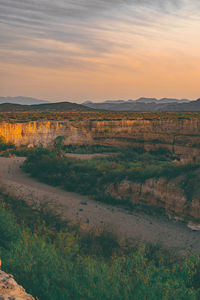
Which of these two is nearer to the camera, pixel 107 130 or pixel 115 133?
pixel 115 133

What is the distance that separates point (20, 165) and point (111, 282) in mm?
17460

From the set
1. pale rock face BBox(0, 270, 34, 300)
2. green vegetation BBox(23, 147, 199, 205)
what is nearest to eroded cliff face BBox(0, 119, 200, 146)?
green vegetation BBox(23, 147, 199, 205)

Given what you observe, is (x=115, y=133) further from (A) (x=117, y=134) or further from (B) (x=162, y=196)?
(B) (x=162, y=196)

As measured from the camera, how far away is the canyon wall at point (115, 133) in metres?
28.8

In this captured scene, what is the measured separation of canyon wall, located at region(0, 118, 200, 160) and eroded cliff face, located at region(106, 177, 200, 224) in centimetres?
1431

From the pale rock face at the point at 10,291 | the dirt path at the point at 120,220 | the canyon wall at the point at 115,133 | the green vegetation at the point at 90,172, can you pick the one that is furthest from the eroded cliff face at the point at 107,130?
the pale rock face at the point at 10,291

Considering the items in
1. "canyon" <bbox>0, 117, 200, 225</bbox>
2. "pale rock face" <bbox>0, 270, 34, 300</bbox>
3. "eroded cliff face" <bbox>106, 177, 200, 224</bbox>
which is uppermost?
"canyon" <bbox>0, 117, 200, 225</bbox>

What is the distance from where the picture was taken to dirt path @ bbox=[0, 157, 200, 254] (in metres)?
10.4

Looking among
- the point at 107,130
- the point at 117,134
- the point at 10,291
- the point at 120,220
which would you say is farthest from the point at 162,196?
the point at 107,130

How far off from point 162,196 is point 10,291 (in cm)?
1072

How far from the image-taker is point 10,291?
343cm

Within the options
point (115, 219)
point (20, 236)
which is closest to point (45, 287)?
point (20, 236)

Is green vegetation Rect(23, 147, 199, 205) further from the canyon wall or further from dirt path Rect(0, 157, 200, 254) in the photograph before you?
the canyon wall

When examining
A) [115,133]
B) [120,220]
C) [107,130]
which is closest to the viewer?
[120,220]
